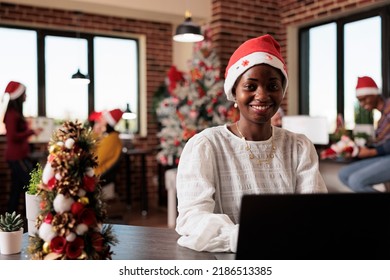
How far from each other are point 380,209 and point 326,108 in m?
5.02

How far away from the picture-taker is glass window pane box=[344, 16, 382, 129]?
494cm

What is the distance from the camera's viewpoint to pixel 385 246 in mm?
796

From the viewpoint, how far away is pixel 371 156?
416 centimetres

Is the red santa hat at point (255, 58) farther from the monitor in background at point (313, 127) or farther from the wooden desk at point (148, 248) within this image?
the monitor in background at point (313, 127)

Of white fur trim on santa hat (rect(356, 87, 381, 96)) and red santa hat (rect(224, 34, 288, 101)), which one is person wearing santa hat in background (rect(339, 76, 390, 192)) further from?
red santa hat (rect(224, 34, 288, 101))

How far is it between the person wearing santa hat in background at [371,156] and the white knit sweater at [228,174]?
2.77 meters

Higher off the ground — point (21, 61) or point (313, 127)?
point (21, 61)

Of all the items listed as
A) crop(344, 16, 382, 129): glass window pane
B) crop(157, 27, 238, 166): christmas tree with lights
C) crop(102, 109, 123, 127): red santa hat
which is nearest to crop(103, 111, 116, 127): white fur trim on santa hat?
crop(102, 109, 123, 127): red santa hat

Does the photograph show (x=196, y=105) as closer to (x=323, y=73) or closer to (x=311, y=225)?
(x=323, y=73)

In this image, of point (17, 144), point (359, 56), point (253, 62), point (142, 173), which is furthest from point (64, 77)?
point (253, 62)

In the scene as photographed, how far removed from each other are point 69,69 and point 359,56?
3978mm

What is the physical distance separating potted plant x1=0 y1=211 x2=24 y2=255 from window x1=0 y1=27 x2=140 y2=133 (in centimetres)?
499
